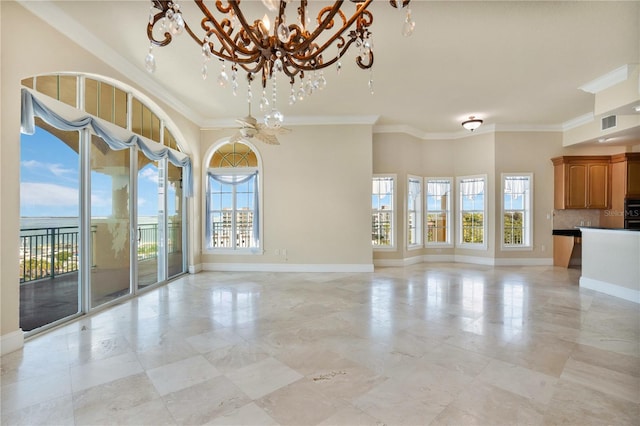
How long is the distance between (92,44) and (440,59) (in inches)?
170

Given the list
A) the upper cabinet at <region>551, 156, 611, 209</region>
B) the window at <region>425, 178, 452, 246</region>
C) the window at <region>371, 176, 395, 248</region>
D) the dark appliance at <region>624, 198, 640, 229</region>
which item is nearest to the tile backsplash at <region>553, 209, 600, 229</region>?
the upper cabinet at <region>551, 156, 611, 209</region>

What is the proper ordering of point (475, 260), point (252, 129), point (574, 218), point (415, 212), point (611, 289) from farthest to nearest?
point (415, 212)
point (475, 260)
point (574, 218)
point (611, 289)
point (252, 129)

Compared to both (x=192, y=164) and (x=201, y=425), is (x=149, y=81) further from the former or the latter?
(x=201, y=425)

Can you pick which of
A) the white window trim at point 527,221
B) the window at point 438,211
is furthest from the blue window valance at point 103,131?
the white window trim at point 527,221

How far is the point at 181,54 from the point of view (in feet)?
12.3

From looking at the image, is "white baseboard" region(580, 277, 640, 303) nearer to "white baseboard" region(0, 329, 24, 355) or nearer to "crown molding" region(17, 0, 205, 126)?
"white baseboard" region(0, 329, 24, 355)

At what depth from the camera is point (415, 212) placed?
24.6 feet

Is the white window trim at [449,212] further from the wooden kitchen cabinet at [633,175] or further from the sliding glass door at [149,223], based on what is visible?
the sliding glass door at [149,223]

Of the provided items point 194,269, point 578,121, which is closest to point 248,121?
point 194,269

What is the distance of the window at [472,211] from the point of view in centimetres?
716

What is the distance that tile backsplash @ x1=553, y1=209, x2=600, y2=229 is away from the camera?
22.1 ft

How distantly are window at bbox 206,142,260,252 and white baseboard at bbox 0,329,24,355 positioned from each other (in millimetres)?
3720

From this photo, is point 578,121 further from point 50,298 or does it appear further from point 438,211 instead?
point 50,298

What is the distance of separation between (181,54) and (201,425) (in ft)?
13.2
